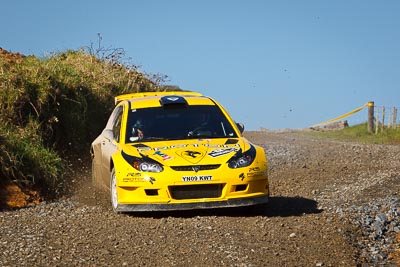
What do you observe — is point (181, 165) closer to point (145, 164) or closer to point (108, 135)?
point (145, 164)

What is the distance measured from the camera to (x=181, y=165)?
435 inches

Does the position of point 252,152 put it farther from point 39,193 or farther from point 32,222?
point 39,193

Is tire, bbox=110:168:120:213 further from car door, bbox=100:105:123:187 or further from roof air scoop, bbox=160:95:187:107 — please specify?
roof air scoop, bbox=160:95:187:107

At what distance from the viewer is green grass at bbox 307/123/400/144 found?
108 feet

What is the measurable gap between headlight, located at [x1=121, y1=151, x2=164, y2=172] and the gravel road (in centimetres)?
60

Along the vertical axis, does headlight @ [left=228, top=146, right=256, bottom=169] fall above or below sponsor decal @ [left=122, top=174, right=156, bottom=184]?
above

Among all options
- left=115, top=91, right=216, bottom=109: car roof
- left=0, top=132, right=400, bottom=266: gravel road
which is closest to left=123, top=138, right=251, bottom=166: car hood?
left=0, top=132, right=400, bottom=266: gravel road

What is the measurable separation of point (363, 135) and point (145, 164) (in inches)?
1021

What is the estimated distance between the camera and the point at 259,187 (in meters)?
11.3

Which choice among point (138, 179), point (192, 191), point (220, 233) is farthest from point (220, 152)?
point (220, 233)

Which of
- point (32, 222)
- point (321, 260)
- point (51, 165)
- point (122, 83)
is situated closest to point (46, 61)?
point (122, 83)

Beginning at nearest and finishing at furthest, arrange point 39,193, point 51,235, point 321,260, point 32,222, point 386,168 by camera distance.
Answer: point 321,260, point 51,235, point 32,222, point 39,193, point 386,168

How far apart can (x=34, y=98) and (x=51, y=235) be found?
8.04 meters

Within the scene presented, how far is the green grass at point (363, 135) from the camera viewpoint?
3294cm
